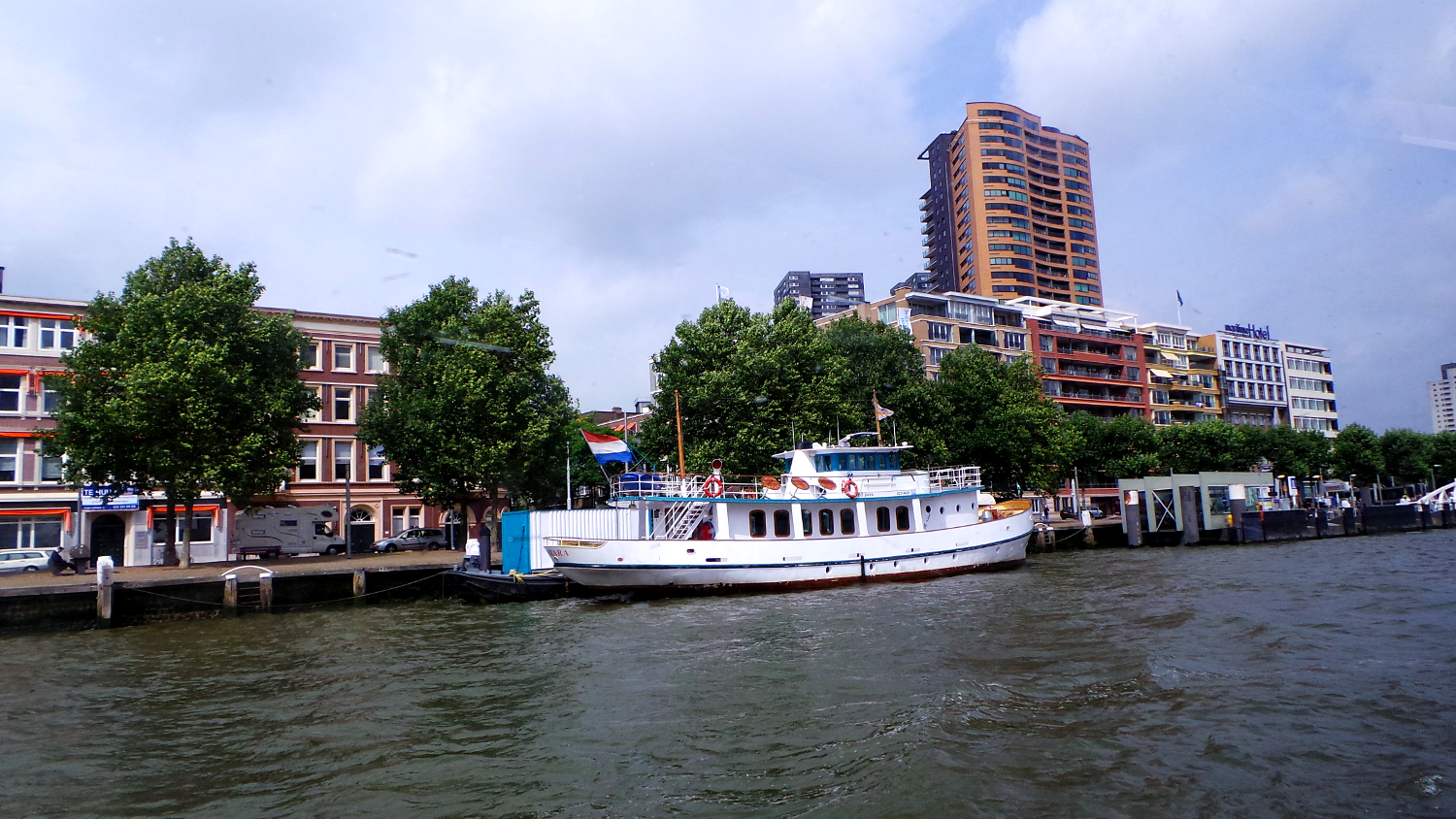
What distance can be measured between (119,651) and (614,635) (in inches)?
451

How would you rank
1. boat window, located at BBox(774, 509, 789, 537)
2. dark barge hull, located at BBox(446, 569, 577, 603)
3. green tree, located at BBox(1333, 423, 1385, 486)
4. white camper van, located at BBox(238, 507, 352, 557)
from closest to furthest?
dark barge hull, located at BBox(446, 569, 577, 603)
boat window, located at BBox(774, 509, 789, 537)
white camper van, located at BBox(238, 507, 352, 557)
green tree, located at BBox(1333, 423, 1385, 486)

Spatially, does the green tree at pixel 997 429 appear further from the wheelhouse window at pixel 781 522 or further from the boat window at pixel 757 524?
the boat window at pixel 757 524

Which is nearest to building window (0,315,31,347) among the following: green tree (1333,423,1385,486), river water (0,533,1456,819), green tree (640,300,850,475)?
river water (0,533,1456,819)

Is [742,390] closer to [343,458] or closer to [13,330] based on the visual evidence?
[343,458]

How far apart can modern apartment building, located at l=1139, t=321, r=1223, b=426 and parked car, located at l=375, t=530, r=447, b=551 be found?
2960 inches

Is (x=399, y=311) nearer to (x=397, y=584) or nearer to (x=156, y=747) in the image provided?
(x=397, y=584)

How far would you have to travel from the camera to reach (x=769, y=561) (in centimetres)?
2869

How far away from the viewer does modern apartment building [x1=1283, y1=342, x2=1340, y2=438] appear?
103 meters

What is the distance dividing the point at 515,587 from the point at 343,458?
27827 millimetres

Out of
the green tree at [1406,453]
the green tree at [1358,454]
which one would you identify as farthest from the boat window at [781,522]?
the green tree at [1406,453]

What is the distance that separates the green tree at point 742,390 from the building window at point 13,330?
29.6 meters

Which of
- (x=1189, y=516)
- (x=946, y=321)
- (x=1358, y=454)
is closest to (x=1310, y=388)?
(x=1358, y=454)

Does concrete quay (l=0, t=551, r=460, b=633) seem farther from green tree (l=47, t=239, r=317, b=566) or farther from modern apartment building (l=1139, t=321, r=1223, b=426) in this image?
modern apartment building (l=1139, t=321, r=1223, b=426)

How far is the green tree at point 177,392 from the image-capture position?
1307 inches
